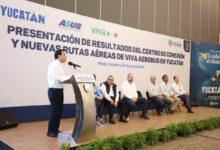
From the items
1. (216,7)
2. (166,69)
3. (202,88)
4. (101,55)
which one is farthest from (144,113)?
(216,7)

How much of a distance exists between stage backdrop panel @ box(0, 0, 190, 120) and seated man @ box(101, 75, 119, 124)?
58 cm

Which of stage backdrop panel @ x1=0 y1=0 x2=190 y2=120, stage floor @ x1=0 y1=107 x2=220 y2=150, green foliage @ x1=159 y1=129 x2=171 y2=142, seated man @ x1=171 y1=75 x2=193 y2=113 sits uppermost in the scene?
stage backdrop panel @ x1=0 y1=0 x2=190 y2=120

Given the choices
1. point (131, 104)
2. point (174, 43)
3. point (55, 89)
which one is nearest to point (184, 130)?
point (131, 104)

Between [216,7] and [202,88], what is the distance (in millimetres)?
3670

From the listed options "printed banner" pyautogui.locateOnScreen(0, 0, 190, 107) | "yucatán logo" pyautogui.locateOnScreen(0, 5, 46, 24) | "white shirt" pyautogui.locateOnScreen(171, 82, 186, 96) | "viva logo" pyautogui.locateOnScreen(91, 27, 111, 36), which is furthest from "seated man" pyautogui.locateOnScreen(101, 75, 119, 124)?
"white shirt" pyautogui.locateOnScreen(171, 82, 186, 96)

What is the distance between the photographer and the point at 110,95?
6.13m

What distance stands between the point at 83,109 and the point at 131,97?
102 inches

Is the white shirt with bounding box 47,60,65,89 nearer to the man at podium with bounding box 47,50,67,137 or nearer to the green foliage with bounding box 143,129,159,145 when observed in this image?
the man at podium with bounding box 47,50,67,137

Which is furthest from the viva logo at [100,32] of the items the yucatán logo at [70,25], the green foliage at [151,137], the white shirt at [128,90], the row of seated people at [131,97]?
the green foliage at [151,137]

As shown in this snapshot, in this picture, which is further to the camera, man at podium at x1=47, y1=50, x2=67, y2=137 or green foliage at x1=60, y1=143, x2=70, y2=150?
man at podium at x1=47, y1=50, x2=67, y2=137

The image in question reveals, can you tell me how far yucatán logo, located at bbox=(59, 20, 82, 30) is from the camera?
5.93 m

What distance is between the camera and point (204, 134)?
18.6 ft

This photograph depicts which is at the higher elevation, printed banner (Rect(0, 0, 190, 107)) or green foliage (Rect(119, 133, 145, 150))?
printed banner (Rect(0, 0, 190, 107))

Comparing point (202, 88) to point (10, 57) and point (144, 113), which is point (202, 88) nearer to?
point (144, 113)
